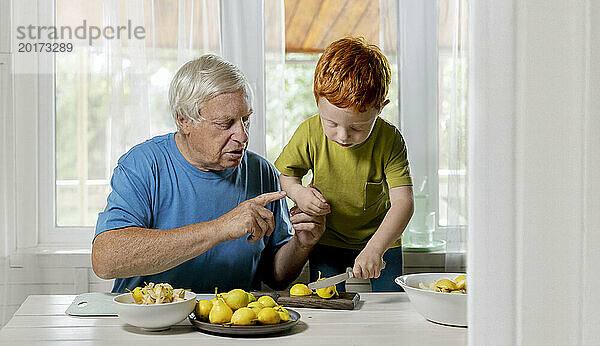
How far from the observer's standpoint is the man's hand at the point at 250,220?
1.66 meters

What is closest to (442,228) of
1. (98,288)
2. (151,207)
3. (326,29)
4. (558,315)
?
(326,29)

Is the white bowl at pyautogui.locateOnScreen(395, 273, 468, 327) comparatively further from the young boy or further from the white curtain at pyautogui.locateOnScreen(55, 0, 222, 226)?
the white curtain at pyautogui.locateOnScreen(55, 0, 222, 226)

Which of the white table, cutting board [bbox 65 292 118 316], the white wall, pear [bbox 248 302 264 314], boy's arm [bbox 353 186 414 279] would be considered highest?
the white wall

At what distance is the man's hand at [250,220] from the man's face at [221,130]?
9.8 inches

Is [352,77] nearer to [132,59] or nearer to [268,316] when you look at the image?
[268,316]

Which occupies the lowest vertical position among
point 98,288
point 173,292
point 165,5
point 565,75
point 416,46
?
point 98,288

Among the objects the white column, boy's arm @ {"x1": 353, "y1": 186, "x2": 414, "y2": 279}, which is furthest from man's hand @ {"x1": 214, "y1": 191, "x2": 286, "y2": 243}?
the white column

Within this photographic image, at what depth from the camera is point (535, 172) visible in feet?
1.34

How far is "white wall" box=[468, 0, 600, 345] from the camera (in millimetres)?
403

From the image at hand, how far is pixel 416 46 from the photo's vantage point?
2301 mm

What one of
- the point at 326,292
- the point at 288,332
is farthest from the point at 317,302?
the point at 288,332

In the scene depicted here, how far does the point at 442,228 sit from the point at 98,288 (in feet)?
4.23

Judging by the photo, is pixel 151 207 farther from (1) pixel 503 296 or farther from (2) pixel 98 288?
(1) pixel 503 296

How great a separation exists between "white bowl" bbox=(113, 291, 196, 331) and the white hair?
739 millimetres
